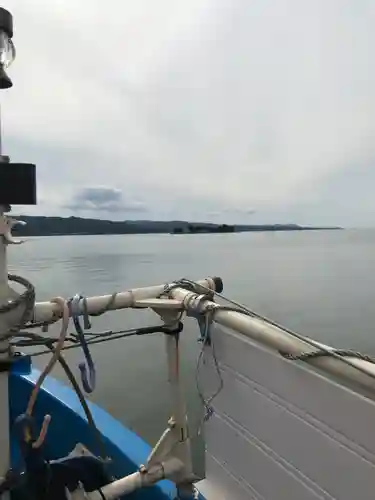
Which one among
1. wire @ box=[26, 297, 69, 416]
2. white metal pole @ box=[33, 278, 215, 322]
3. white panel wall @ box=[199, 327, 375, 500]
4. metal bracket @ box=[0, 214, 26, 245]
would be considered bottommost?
white panel wall @ box=[199, 327, 375, 500]

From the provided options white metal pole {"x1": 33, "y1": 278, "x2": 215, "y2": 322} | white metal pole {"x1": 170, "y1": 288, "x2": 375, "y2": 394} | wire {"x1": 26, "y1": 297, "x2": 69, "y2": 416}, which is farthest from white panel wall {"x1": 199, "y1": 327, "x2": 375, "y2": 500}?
wire {"x1": 26, "y1": 297, "x2": 69, "y2": 416}

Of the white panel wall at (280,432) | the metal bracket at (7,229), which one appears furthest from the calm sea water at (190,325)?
the metal bracket at (7,229)

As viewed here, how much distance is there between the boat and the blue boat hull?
0.33 m

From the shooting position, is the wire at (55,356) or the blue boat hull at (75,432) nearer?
the wire at (55,356)

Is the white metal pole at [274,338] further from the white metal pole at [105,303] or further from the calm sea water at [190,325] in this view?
the calm sea water at [190,325]

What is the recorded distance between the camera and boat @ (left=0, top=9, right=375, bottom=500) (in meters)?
1.33

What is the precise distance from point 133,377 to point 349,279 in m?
18.4

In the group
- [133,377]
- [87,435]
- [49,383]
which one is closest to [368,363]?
[87,435]

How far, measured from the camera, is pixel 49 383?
3338mm

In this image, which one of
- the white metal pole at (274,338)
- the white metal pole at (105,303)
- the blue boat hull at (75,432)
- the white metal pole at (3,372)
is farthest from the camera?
the blue boat hull at (75,432)

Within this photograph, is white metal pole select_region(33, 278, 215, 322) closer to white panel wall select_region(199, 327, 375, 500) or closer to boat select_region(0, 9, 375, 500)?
boat select_region(0, 9, 375, 500)

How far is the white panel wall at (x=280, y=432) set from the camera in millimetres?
1363

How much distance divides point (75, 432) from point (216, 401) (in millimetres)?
1249

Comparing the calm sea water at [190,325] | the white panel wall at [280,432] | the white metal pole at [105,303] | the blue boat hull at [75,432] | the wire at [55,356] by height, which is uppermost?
the white metal pole at [105,303]
